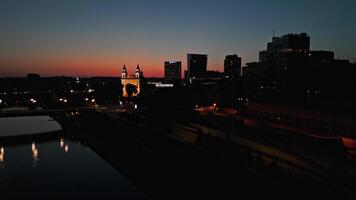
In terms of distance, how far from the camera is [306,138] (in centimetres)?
1973

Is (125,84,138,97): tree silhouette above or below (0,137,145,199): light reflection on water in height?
above

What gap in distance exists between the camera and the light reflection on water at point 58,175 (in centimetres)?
2236

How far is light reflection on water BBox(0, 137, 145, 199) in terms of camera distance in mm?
22359

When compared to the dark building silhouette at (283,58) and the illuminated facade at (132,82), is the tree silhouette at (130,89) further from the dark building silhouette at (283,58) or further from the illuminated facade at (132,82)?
the dark building silhouette at (283,58)

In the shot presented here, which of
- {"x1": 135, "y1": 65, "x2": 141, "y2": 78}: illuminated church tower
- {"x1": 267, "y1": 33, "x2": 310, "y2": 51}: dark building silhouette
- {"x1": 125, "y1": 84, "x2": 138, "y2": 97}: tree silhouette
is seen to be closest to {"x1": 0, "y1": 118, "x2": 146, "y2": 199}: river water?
{"x1": 125, "y1": 84, "x2": 138, "y2": 97}: tree silhouette

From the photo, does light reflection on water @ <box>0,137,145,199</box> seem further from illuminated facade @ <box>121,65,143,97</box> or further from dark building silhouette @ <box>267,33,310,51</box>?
dark building silhouette @ <box>267,33,310,51</box>

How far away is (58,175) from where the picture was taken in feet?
87.8

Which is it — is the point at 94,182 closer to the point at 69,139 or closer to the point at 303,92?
the point at 69,139

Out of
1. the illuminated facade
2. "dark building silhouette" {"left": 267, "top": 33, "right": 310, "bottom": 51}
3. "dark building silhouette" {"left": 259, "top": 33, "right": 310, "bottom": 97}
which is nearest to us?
"dark building silhouette" {"left": 259, "top": 33, "right": 310, "bottom": 97}

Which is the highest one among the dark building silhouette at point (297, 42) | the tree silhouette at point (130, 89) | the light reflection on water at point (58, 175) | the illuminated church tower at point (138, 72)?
the dark building silhouette at point (297, 42)

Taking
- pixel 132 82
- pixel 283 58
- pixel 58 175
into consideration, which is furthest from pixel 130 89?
pixel 58 175

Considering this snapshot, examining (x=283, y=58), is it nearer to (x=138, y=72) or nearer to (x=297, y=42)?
(x=297, y=42)

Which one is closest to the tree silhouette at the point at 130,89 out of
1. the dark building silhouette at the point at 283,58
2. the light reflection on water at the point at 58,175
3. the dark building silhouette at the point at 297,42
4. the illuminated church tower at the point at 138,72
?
the illuminated church tower at the point at 138,72

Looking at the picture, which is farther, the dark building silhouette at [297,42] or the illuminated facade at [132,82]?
the dark building silhouette at [297,42]
